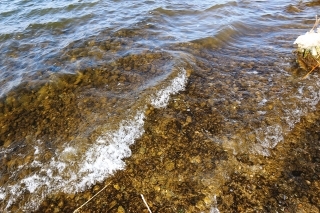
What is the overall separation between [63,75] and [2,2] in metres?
9.47

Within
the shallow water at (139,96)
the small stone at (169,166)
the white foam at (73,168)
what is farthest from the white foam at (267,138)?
the white foam at (73,168)

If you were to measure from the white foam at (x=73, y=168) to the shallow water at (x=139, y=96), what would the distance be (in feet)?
0.06

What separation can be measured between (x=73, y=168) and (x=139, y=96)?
6.87 ft

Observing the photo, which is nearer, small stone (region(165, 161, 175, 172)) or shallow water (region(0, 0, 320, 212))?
small stone (region(165, 161, 175, 172))

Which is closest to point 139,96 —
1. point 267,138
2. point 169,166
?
point 169,166

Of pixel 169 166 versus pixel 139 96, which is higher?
pixel 139 96

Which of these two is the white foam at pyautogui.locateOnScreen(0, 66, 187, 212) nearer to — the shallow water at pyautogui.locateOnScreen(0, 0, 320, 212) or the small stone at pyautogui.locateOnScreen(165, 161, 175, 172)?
the shallow water at pyautogui.locateOnScreen(0, 0, 320, 212)

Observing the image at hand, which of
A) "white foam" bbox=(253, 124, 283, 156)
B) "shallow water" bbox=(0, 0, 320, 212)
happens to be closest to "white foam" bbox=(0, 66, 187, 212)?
"shallow water" bbox=(0, 0, 320, 212)

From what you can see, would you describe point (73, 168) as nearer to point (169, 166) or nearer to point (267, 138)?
point (169, 166)

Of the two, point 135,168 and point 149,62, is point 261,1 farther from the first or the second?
point 135,168

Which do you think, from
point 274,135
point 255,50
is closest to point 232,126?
point 274,135

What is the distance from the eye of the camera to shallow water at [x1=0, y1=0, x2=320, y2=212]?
4.14m

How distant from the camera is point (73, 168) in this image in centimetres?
415

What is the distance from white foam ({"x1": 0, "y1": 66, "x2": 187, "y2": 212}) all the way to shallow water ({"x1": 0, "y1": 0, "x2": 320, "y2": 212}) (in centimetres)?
2
